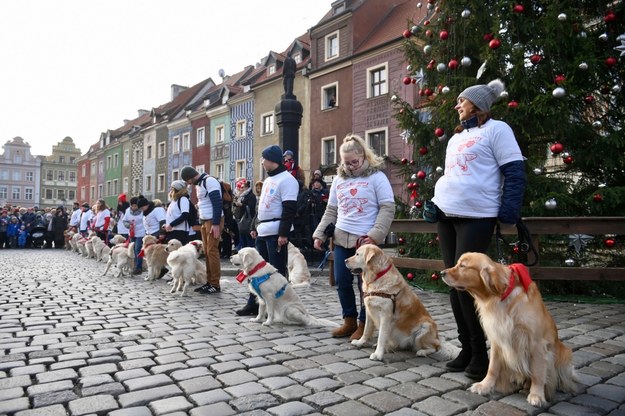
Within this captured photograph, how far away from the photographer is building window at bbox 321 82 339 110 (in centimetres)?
2820

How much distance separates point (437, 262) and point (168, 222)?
17.6ft

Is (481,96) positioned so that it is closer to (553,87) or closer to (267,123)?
(553,87)

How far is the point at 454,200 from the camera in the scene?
11.9 feet

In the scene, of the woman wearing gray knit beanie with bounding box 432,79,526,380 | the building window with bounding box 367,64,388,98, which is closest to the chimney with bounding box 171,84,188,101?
the building window with bounding box 367,64,388,98

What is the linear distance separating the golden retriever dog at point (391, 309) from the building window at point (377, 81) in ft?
71.6

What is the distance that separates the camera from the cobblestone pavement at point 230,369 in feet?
9.98

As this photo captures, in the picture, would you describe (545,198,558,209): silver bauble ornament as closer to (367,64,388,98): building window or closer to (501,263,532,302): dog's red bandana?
(501,263,532,302): dog's red bandana

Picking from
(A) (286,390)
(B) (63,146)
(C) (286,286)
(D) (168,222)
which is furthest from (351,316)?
(B) (63,146)

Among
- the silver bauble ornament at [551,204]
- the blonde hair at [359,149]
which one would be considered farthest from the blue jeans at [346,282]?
the silver bauble ornament at [551,204]

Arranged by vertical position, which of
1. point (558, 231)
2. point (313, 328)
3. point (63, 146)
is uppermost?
point (63, 146)

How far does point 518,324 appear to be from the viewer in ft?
9.96

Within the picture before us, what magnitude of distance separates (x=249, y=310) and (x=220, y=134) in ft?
111

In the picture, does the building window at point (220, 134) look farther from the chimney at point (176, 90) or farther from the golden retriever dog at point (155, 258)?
the golden retriever dog at point (155, 258)

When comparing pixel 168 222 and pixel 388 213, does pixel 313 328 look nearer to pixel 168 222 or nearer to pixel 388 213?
pixel 388 213
